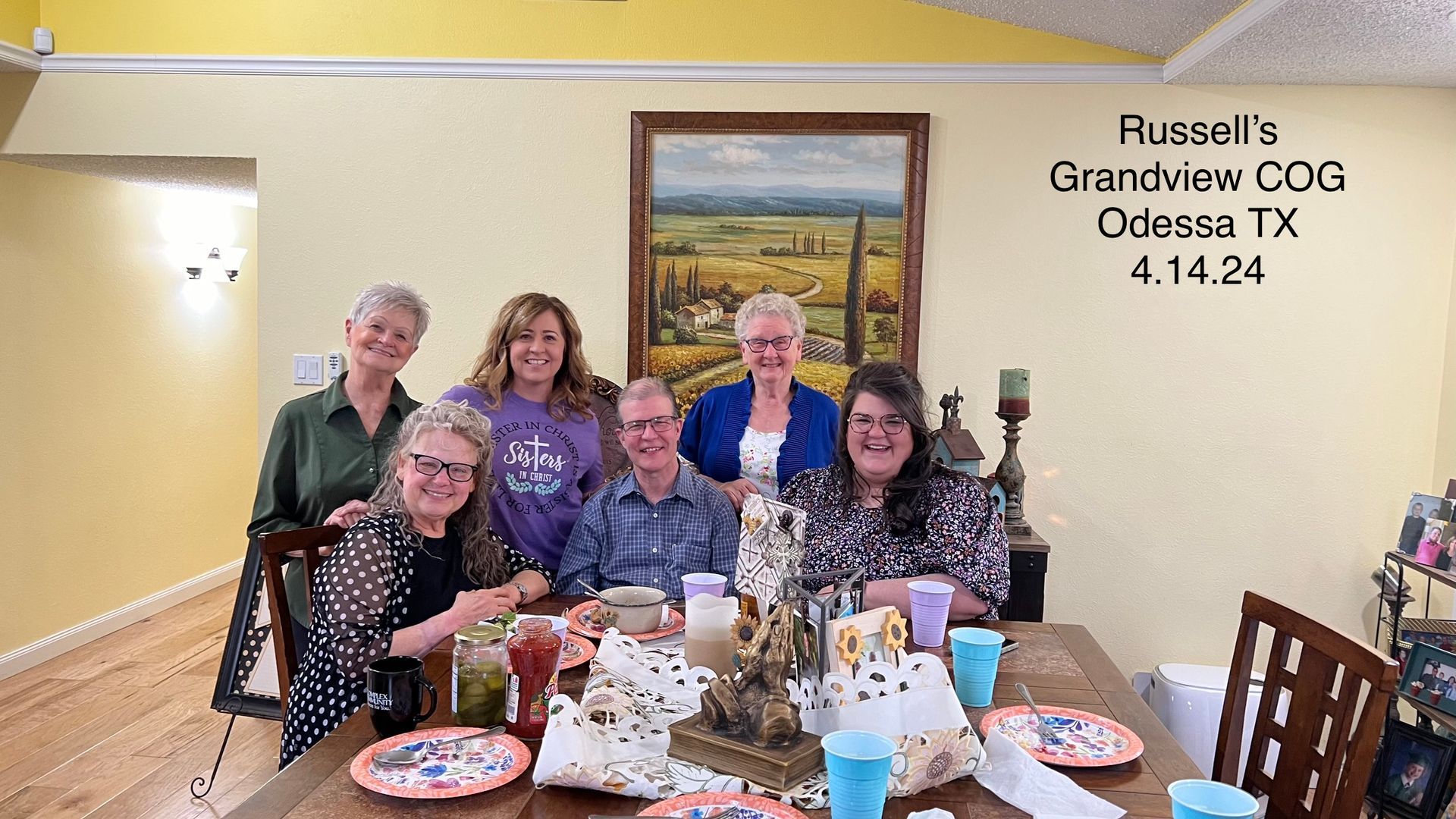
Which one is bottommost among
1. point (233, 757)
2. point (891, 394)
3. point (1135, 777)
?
point (233, 757)

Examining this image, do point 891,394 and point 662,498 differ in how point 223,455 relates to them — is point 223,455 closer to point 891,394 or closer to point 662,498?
point 662,498

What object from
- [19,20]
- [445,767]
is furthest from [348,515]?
[19,20]

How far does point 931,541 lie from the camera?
2205 mm

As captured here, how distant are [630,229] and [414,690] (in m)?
2.40

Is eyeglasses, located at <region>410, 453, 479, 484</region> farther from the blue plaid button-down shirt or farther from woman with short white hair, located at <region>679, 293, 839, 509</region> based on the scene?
woman with short white hair, located at <region>679, 293, 839, 509</region>

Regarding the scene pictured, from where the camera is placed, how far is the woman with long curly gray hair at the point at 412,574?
1.82m

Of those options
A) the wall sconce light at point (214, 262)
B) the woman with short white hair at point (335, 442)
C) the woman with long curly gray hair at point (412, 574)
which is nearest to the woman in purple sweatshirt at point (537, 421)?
the woman with short white hair at point (335, 442)

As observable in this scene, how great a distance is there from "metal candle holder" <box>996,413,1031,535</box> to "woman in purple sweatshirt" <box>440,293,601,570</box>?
1274mm

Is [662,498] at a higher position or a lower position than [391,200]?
lower

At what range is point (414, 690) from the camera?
58.6 inches

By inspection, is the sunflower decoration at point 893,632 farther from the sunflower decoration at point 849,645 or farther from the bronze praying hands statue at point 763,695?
the bronze praying hands statue at point 763,695

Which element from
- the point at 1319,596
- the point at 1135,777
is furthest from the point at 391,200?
the point at 1319,596

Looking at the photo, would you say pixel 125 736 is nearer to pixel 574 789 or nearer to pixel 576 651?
pixel 576 651

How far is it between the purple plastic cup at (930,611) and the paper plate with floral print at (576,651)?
597 mm
